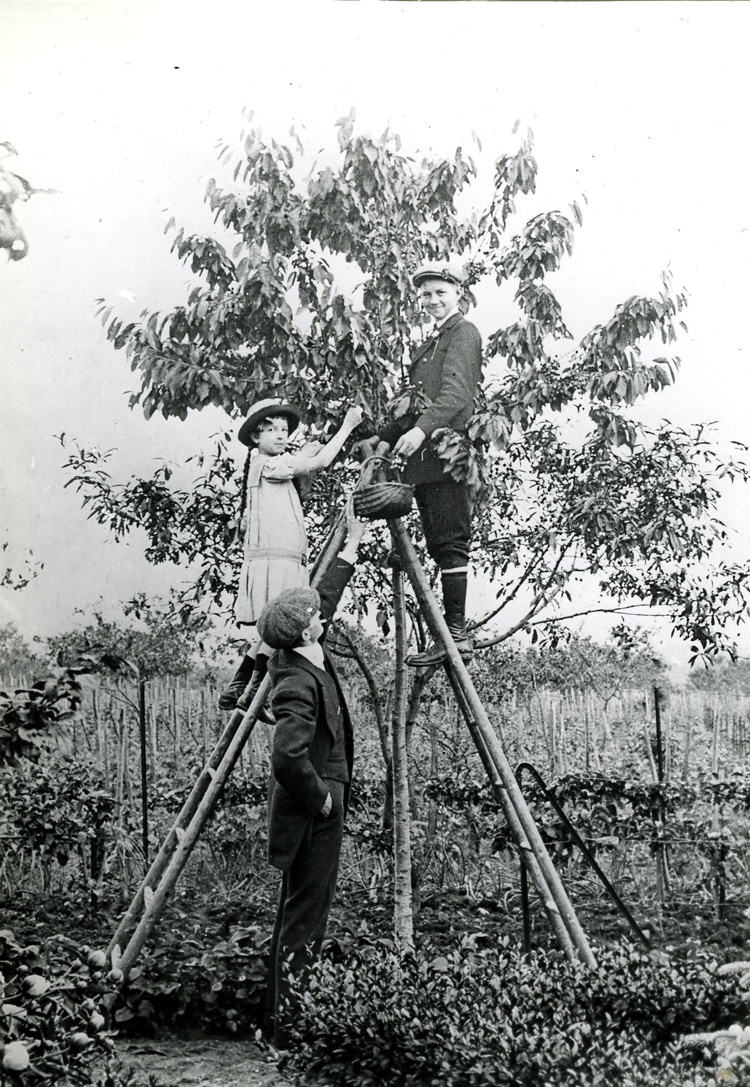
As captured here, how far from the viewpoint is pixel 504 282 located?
5109 mm

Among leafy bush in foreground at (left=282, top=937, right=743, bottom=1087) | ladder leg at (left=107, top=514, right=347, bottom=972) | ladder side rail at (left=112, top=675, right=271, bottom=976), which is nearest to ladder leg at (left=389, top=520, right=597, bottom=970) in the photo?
leafy bush in foreground at (left=282, top=937, right=743, bottom=1087)

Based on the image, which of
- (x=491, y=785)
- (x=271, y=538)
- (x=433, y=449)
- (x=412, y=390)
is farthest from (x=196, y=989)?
(x=412, y=390)

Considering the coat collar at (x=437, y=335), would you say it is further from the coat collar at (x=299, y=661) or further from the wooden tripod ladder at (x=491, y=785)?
the coat collar at (x=299, y=661)

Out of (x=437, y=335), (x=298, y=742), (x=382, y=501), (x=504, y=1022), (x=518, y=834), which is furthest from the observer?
(x=437, y=335)

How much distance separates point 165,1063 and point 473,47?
187 inches

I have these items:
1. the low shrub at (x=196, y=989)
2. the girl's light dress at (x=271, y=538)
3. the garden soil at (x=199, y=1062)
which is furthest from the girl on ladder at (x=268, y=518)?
the garden soil at (x=199, y=1062)

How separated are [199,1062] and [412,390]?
3187 millimetres

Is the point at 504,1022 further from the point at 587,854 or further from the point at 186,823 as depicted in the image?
the point at 186,823

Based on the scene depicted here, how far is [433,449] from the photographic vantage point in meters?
4.98

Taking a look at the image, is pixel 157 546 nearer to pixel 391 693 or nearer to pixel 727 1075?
pixel 391 693

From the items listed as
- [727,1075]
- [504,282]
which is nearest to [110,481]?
[504,282]

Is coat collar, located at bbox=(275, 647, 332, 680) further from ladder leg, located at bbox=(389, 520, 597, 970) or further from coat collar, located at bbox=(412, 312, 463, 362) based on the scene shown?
coat collar, located at bbox=(412, 312, 463, 362)

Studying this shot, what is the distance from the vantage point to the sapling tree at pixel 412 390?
4941 millimetres

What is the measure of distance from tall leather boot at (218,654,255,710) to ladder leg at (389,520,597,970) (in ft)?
2.91
